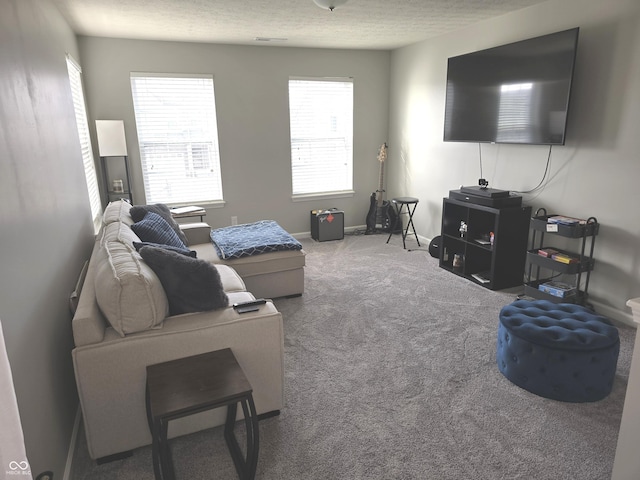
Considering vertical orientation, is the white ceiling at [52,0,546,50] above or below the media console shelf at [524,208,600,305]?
above

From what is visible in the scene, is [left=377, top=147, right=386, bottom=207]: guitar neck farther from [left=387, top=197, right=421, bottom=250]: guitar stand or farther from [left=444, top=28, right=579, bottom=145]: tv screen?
[left=444, top=28, right=579, bottom=145]: tv screen

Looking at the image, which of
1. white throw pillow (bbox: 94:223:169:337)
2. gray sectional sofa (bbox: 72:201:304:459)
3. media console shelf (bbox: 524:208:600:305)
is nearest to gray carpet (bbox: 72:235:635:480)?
gray sectional sofa (bbox: 72:201:304:459)

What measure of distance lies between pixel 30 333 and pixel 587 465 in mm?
2362

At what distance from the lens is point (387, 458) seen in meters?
1.93

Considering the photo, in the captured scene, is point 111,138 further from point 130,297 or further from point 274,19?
point 130,297

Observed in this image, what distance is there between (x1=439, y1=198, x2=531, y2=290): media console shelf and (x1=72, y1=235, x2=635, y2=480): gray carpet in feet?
1.76

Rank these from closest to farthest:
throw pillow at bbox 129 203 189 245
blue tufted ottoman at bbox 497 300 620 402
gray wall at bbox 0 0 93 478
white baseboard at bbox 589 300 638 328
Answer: gray wall at bbox 0 0 93 478, blue tufted ottoman at bbox 497 300 620 402, white baseboard at bbox 589 300 638 328, throw pillow at bbox 129 203 189 245

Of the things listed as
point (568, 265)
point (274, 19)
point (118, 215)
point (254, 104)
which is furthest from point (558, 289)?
point (254, 104)

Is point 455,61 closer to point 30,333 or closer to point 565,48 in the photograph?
point 565,48

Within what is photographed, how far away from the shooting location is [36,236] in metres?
1.75

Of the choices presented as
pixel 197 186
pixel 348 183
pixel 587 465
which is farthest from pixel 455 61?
pixel 587 465

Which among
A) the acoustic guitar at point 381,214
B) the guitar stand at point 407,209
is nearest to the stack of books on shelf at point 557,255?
the guitar stand at point 407,209

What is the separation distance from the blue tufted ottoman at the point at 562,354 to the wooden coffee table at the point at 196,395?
1549 millimetres

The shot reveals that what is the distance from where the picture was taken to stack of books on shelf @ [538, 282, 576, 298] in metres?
3.35
